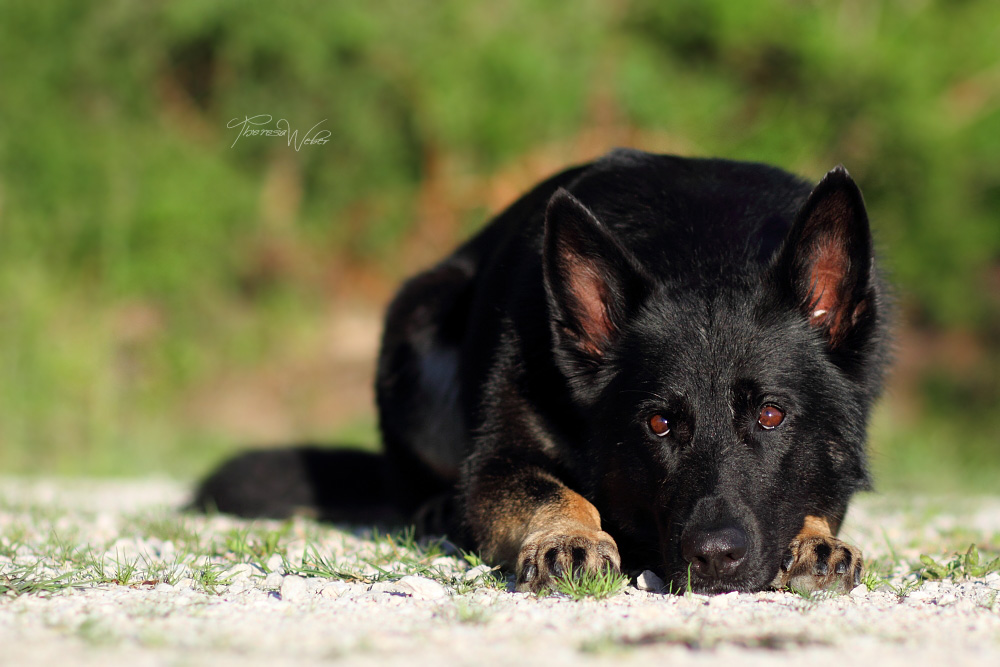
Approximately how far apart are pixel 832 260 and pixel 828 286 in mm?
95

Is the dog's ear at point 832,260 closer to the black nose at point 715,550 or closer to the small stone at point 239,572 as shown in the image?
the black nose at point 715,550

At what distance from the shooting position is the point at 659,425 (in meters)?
3.17

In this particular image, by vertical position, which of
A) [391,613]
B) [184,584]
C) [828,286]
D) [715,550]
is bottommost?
[184,584]

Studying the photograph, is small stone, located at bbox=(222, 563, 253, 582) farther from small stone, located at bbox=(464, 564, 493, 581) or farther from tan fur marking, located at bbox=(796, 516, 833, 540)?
tan fur marking, located at bbox=(796, 516, 833, 540)

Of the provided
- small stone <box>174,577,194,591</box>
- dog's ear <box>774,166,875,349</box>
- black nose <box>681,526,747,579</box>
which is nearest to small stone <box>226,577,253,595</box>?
small stone <box>174,577,194,591</box>

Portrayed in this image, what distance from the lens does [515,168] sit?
463 inches

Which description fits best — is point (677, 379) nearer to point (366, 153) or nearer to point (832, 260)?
point (832, 260)

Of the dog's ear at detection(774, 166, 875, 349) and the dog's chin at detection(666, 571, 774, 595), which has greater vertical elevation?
the dog's ear at detection(774, 166, 875, 349)

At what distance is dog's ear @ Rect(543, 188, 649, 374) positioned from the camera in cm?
334

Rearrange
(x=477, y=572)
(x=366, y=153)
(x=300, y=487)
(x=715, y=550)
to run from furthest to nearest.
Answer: (x=366, y=153) < (x=300, y=487) < (x=477, y=572) < (x=715, y=550)

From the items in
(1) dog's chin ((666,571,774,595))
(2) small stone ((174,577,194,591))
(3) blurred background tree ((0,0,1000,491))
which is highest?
(3) blurred background tree ((0,0,1000,491))

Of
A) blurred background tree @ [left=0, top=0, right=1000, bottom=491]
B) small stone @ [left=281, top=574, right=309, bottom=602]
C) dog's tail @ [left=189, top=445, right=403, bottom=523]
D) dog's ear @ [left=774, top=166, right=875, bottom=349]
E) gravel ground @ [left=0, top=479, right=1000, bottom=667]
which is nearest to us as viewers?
gravel ground @ [left=0, top=479, right=1000, bottom=667]

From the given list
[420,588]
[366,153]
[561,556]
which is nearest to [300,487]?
[420,588]

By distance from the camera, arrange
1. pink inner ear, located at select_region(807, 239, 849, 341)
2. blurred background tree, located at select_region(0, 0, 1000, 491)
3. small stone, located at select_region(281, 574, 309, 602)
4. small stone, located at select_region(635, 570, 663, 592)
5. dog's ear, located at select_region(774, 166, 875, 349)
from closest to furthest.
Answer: small stone, located at select_region(281, 574, 309, 602), small stone, located at select_region(635, 570, 663, 592), dog's ear, located at select_region(774, 166, 875, 349), pink inner ear, located at select_region(807, 239, 849, 341), blurred background tree, located at select_region(0, 0, 1000, 491)
